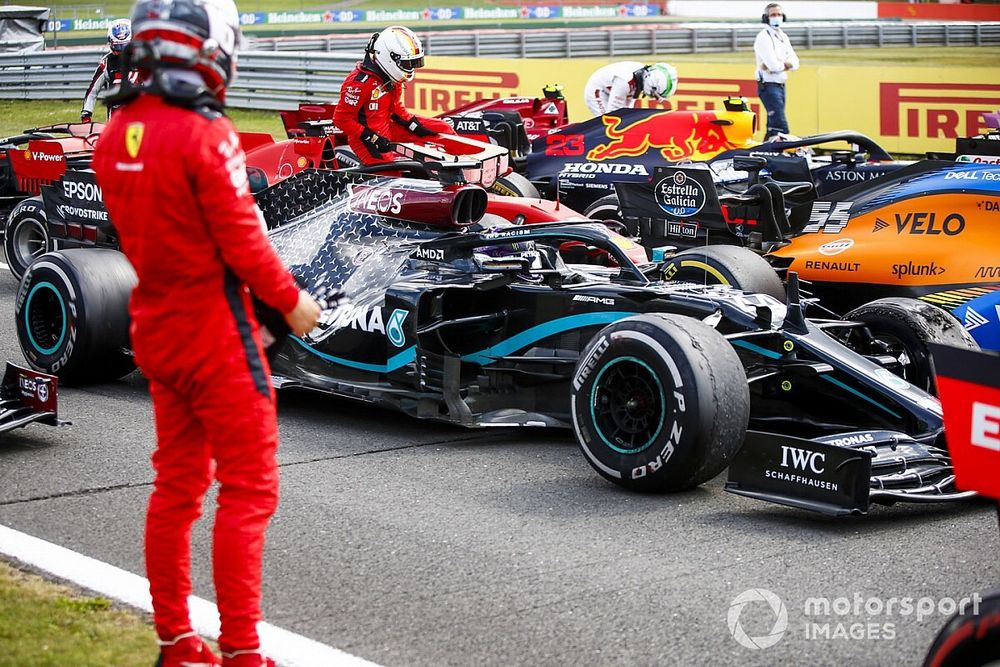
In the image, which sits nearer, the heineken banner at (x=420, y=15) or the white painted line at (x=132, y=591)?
the white painted line at (x=132, y=591)

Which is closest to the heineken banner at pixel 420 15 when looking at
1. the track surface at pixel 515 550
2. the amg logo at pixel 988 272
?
the amg logo at pixel 988 272

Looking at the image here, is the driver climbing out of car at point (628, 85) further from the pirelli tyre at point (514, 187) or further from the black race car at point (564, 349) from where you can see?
the black race car at point (564, 349)

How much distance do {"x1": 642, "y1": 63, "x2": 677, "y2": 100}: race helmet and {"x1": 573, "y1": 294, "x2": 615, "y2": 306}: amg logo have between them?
8.06 metres

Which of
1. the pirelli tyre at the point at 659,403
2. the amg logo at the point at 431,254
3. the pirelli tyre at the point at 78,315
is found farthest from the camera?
the pirelli tyre at the point at 78,315

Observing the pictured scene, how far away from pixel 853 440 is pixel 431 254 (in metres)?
2.63

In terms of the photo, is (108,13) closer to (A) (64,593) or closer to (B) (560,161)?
(B) (560,161)

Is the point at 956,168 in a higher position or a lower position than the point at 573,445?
higher

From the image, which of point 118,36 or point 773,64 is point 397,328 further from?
point 773,64

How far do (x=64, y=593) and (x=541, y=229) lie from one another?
11.2 ft

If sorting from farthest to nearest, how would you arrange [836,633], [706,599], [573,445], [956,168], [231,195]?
[956,168], [573,445], [706,599], [836,633], [231,195]

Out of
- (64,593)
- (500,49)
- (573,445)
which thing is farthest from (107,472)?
(500,49)

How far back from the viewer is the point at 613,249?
7344 millimetres

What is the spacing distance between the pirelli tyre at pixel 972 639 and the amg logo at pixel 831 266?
18.9 ft

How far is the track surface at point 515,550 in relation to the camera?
4375 millimetres
